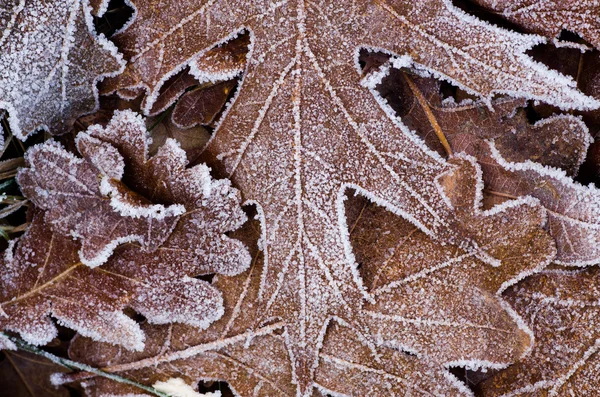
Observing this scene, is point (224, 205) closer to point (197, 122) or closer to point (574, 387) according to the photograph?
point (197, 122)

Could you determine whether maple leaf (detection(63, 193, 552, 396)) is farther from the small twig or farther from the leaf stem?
the leaf stem

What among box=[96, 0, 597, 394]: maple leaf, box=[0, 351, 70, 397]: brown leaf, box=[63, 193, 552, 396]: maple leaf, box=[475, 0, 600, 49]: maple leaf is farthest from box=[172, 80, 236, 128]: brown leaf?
box=[0, 351, 70, 397]: brown leaf

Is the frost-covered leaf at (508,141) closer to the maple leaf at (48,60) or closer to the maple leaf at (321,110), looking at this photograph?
the maple leaf at (321,110)

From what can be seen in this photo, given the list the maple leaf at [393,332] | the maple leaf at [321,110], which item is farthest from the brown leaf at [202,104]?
the maple leaf at [393,332]

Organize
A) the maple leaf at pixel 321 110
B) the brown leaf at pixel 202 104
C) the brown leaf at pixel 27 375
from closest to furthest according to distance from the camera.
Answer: the maple leaf at pixel 321 110
the brown leaf at pixel 202 104
the brown leaf at pixel 27 375

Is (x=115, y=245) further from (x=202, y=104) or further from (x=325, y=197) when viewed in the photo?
(x=325, y=197)

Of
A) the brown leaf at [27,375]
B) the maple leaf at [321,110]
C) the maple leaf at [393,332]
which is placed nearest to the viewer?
the maple leaf at [321,110]
